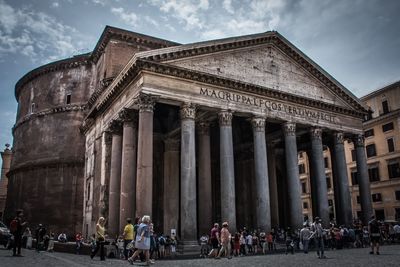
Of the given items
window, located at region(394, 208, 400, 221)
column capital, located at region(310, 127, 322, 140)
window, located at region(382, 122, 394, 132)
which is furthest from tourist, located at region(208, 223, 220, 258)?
window, located at region(382, 122, 394, 132)

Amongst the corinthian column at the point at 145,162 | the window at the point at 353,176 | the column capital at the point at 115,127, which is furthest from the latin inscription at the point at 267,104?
the window at the point at 353,176

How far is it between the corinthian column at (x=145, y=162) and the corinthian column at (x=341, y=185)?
38.2ft

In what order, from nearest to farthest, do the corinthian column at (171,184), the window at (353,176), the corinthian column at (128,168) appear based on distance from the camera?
the corinthian column at (128,168) < the corinthian column at (171,184) < the window at (353,176)

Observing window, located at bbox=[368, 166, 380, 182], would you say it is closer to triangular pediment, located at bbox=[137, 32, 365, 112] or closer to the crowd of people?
the crowd of people

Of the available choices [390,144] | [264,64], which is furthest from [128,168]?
[390,144]

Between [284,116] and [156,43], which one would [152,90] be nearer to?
[284,116]

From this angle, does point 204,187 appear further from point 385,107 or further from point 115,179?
point 385,107

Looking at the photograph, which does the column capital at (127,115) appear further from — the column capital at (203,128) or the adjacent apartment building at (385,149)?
the adjacent apartment building at (385,149)

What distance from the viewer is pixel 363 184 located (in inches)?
822

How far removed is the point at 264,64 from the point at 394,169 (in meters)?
16.7

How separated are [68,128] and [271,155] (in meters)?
15.3

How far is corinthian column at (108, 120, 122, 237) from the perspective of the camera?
17.5m

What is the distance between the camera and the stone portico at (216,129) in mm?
15109

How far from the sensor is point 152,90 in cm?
1499
